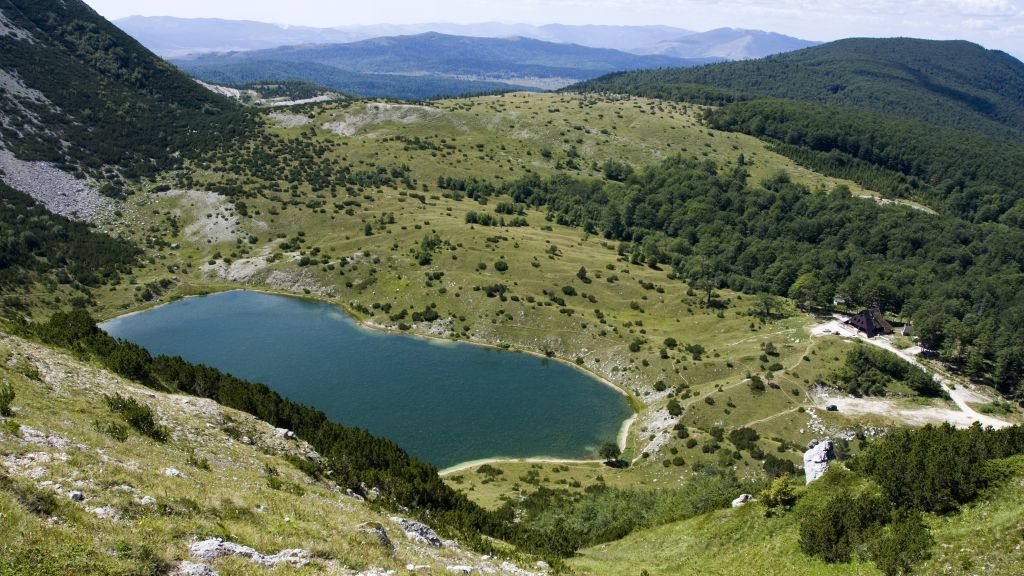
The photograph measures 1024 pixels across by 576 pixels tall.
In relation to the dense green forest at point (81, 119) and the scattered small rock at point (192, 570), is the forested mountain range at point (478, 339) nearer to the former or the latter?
the scattered small rock at point (192, 570)

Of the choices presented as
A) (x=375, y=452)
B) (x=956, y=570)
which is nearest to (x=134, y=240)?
(x=375, y=452)

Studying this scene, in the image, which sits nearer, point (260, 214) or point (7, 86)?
point (260, 214)

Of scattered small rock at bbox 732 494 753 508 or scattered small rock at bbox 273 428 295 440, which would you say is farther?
scattered small rock at bbox 732 494 753 508

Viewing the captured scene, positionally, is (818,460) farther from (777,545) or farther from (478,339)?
(478,339)

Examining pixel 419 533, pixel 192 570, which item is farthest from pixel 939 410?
pixel 192 570

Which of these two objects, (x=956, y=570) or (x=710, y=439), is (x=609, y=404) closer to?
(x=710, y=439)

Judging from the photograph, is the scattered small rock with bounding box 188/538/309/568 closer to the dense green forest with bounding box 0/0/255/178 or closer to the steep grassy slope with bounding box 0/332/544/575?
the steep grassy slope with bounding box 0/332/544/575

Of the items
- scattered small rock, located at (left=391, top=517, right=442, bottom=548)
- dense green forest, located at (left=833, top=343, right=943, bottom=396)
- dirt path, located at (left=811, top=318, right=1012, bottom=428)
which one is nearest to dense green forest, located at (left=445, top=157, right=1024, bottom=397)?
dirt path, located at (left=811, top=318, right=1012, bottom=428)
